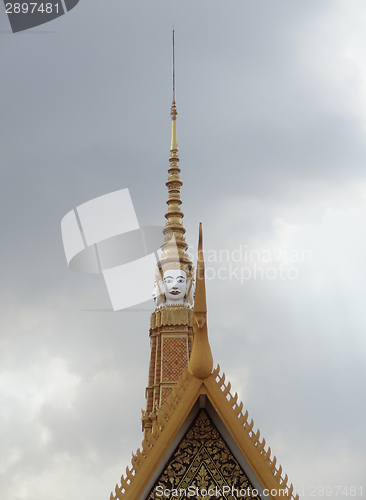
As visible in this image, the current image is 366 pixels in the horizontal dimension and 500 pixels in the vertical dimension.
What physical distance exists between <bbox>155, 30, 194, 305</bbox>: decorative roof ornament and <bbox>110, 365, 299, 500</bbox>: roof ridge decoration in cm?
1882

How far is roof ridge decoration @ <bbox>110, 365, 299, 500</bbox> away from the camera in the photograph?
980 centimetres

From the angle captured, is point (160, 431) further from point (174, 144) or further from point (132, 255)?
point (174, 144)

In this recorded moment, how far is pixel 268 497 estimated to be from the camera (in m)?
9.83

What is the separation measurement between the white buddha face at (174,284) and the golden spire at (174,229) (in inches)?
11.5

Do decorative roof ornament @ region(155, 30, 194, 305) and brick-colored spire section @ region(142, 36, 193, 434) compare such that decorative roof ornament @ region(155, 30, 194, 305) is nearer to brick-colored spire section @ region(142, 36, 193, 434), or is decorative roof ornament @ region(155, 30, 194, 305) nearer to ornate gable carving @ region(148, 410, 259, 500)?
brick-colored spire section @ region(142, 36, 193, 434)

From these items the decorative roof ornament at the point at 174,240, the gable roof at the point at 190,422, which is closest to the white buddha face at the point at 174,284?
the decorative roof ornament at the point at 174,240

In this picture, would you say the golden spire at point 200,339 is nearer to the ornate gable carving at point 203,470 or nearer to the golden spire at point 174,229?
the ornate gable carving at point 203,470

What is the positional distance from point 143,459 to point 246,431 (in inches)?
57.2

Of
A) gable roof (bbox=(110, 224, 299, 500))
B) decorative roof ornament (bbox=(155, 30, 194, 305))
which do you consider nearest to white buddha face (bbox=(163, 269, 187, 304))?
decorative roof ornament (bbox=(155, 30, 194, 305))

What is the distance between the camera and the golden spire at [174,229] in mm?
29453

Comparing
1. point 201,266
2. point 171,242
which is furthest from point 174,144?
point 201,266

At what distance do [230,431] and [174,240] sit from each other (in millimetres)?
20502

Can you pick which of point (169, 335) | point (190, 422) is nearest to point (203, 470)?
point (190, 422)

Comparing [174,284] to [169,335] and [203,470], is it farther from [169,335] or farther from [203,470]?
[203,470]
